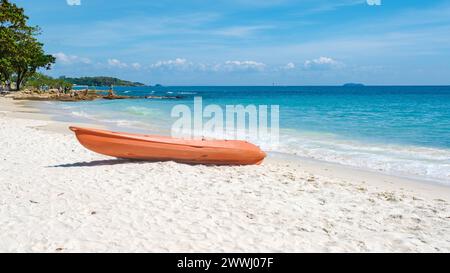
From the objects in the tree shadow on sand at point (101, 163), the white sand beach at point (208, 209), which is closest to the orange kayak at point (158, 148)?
the tree shadow on sand at point (101, 163)

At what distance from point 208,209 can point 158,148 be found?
3241mm

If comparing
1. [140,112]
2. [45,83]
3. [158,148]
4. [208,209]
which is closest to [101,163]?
[158,148]

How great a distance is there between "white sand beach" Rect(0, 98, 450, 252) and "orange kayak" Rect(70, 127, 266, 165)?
0.85ft

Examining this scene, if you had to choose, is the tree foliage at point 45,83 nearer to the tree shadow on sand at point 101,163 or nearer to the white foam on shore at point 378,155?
the white foam on shore at point 378,155

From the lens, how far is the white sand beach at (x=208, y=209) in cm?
430

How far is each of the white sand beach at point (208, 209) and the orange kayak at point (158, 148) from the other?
0.85 ft

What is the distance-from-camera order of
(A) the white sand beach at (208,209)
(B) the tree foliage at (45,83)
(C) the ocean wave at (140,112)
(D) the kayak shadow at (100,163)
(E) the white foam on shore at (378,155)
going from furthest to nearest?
(B) the tree foliage at (45,83) → (C) the ocean wave at (140,112) → (E) the white foam on shore at (378,155) → (D) the kayak shadow at (100,163) → (A) the white sand beach at (208,209)

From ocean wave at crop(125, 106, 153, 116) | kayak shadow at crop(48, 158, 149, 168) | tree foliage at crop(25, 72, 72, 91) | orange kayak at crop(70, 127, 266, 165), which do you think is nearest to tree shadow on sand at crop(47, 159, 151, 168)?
kayak shadow at crop(48, 158, 149, 168)

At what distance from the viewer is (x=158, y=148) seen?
835 cm

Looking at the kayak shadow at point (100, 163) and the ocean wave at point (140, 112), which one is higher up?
the ocean wave at point (140, 112)

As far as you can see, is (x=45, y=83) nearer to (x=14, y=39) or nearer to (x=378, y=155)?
(x=14, y=39)

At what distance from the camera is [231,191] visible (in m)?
6.45
